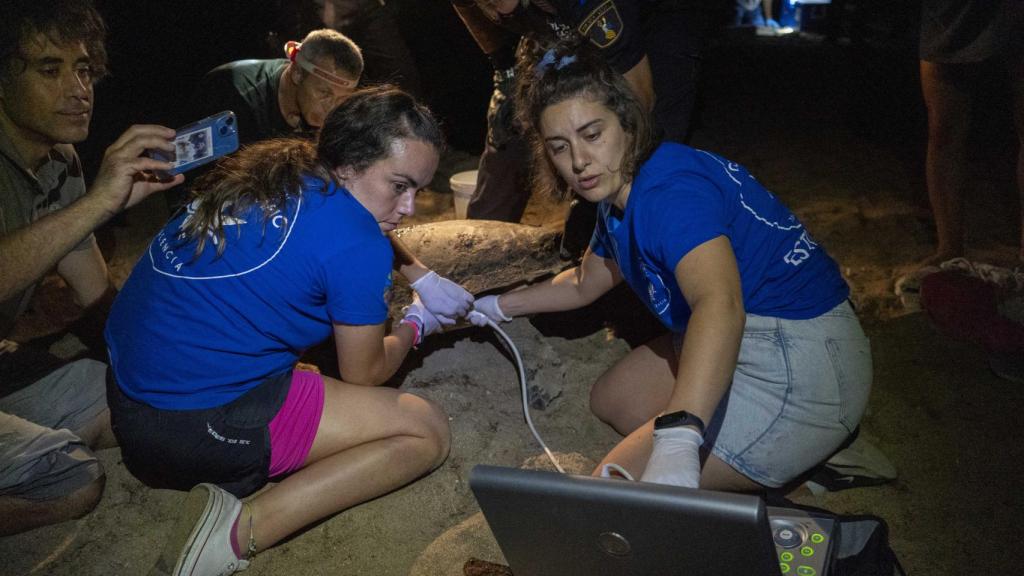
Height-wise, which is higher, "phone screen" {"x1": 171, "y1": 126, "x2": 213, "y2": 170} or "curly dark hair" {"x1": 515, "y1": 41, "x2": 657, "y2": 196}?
"curly dark hair" {"x1": 515, "y1": 41, "x2": 657, "y2": 196}

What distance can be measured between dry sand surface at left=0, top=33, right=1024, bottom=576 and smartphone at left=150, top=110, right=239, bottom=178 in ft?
3.10

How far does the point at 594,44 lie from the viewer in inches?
77.4

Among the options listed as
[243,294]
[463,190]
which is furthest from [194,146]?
[463,190]

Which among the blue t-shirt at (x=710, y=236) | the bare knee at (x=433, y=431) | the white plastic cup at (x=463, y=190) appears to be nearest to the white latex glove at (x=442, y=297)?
the bare knee at (x=433, y=431)

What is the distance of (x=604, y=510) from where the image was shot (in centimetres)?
99

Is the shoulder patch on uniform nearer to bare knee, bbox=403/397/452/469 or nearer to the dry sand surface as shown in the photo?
the dry sand surface

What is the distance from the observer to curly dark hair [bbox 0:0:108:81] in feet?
5.98

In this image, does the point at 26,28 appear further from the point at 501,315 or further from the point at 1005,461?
the point at 1005,461

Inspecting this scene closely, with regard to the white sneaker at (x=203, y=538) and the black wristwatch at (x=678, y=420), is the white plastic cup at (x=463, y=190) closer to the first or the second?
the white sneaker at (x=203, y=538)

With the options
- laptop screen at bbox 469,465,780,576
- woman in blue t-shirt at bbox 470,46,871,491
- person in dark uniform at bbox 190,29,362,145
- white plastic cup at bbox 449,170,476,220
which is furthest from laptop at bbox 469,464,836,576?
white plastic cup at bbox 449,170,476,220

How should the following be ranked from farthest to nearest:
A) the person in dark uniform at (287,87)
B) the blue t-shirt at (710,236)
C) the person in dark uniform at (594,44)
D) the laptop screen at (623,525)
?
the person in dark uniform at (287,87)
the person in dark uniform at (594,44)
the blue t-shirt at (710,236)
the laptop screen at (623,525)

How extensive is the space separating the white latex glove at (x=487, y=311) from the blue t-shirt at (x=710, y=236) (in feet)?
1.70

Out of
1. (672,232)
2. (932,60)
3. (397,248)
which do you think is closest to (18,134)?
(397,248)

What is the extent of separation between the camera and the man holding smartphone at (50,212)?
167 cm
